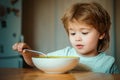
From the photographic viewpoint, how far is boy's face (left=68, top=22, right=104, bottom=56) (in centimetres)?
120

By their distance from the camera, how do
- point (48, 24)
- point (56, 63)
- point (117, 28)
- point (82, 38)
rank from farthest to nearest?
point (48, 24)
point (117, 28)
point (82, 38)
point (56, 63)

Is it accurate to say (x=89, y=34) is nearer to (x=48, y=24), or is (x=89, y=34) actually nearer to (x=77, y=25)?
(x=77, y=25)

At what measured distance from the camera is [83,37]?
1.22 m

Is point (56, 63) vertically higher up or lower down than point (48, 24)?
higher up

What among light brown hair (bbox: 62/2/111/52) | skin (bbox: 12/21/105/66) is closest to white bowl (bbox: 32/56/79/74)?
skin (bbox: 12/21/105/66)

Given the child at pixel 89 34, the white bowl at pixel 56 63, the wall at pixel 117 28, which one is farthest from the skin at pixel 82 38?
the wall at pixel 117 28

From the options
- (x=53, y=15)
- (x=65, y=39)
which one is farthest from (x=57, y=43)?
(x=53, y=15)

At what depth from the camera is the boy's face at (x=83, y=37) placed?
3.94 ft

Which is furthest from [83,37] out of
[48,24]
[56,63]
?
[48,24]

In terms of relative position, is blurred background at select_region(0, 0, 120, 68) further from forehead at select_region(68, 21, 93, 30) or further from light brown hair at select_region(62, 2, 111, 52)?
forehead at select_region(68, 21, 93, 30)

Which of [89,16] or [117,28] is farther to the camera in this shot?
[117,28]

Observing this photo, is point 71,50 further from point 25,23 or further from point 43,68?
point 25,23

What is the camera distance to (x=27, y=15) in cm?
426

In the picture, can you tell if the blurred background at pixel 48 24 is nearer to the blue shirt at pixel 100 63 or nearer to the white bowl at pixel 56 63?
the blue shirt at pixel 100 63
